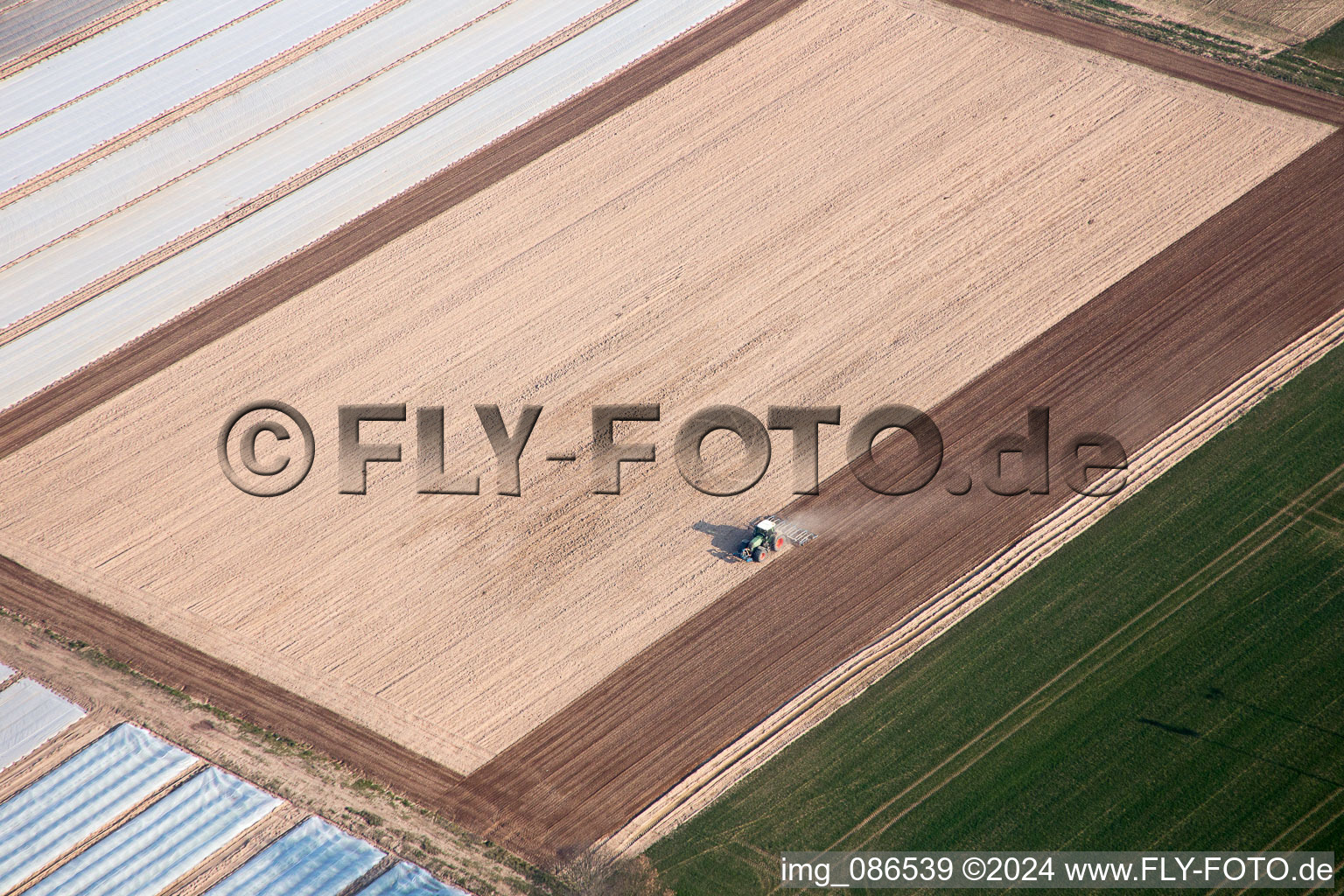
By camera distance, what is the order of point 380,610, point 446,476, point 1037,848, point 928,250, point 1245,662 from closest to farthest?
point 1037,848 → point 1245,662 → point 380,610 → point 446,476 → point 928,250

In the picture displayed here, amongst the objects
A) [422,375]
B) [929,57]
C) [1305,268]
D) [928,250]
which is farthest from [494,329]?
[1305,268]

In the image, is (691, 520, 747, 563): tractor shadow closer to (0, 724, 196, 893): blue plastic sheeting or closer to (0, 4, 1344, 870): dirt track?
(0, 4, 1344, 870): dirt track

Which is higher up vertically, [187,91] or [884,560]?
[187,91]

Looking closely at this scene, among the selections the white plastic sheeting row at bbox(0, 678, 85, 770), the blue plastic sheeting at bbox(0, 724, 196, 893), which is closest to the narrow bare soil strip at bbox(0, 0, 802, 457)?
→ the white plastic sheeting row at bbox(0, 678, 85, 770)

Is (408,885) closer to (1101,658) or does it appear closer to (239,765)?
(239,765)

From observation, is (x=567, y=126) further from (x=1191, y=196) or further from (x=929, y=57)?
(x=1191, y=196)

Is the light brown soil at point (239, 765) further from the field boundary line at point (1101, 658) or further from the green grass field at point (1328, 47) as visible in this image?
the green grass field at point (1328, 47)

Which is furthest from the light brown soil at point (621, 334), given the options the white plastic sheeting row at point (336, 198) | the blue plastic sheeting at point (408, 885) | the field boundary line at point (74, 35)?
the field boundary line at point (74, 35)

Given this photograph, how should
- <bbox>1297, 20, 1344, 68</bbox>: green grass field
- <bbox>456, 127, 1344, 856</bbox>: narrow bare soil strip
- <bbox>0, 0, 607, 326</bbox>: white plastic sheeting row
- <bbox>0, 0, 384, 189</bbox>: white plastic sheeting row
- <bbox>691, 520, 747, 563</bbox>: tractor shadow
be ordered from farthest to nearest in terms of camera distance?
1. <bbox>1297, 20, 1344, 68</bbox>: green grass field
2. <bbox>0, 0, 384, 189</bbox>: white plastic sheeting row
3. <bbox>0, 0, 607, 326</bbox>: white plastic sheeting row
4. <bbox>691, 520, 747, 563</bbox>: tractor shadow
5. <bbox>456, 127, 1344, 856</bbox>: narrow bare soil strip
